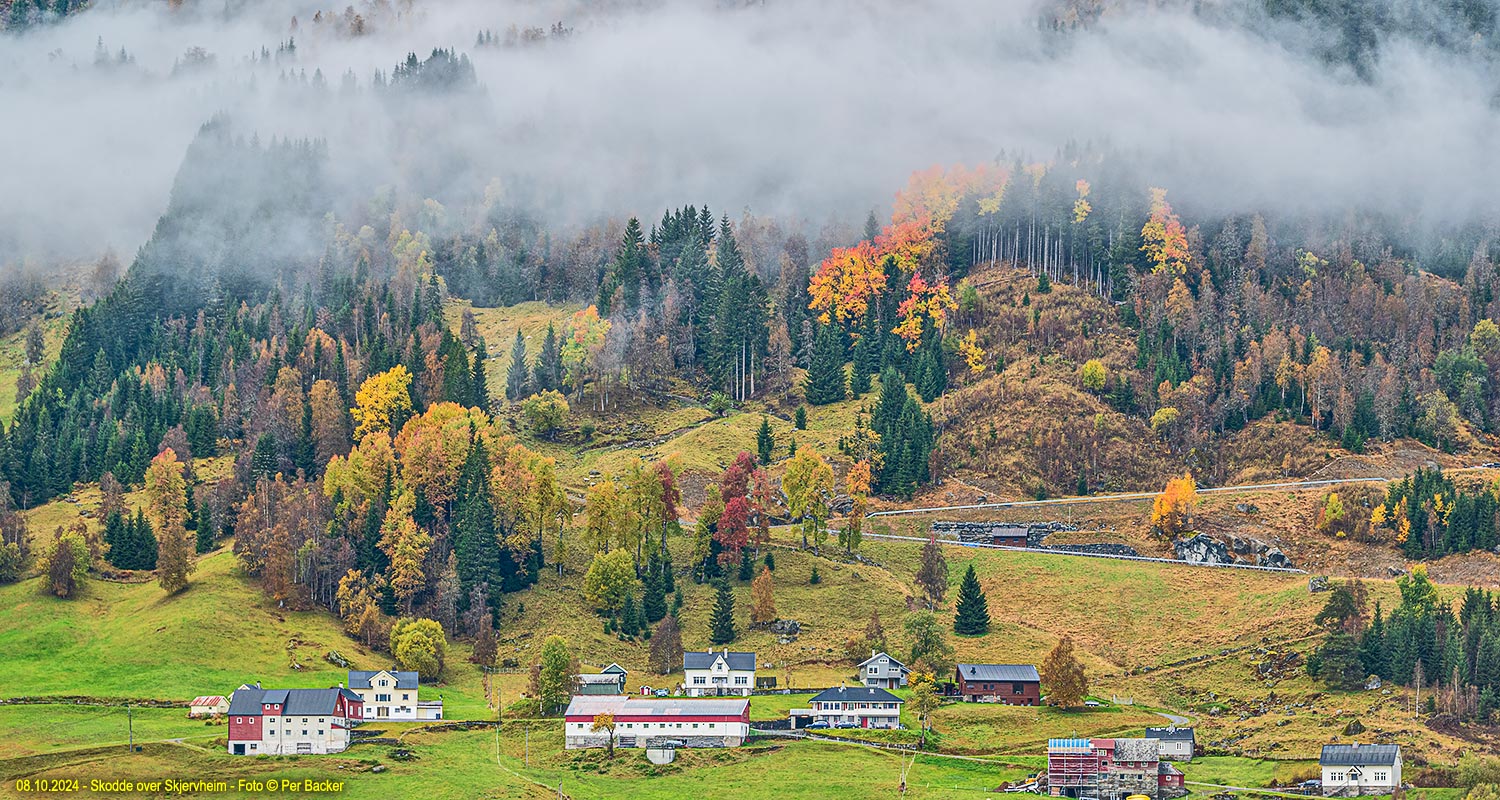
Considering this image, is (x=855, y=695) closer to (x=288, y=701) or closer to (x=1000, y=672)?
(x=1000, y=672)

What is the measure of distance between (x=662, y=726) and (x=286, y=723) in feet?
102

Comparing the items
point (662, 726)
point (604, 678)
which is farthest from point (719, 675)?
point (662, 726)

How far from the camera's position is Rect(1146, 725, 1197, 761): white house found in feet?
528

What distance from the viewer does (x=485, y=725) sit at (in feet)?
557


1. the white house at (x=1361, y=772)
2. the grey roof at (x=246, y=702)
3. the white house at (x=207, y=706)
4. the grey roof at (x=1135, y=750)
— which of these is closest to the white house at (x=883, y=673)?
the grey roof at (x=1135, y=750)

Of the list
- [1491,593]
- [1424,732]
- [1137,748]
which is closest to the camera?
[1137,748]

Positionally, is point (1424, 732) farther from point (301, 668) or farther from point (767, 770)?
point (301, 668)

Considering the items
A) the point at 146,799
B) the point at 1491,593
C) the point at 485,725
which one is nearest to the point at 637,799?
the point at 485,725

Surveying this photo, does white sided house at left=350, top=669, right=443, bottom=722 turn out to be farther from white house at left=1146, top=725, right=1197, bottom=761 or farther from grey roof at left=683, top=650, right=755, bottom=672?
white house at left=1146, top=725, right=1197, bottom=761

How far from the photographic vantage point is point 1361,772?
152 meters

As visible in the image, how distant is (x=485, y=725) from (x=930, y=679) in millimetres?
40593

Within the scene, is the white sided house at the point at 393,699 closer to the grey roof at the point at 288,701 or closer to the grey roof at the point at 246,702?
the grey roof at the point at 288,701

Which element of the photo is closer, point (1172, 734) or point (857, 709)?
point (1172, 734)

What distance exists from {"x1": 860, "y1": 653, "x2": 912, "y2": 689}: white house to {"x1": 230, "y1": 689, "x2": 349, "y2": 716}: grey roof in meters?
50.4
